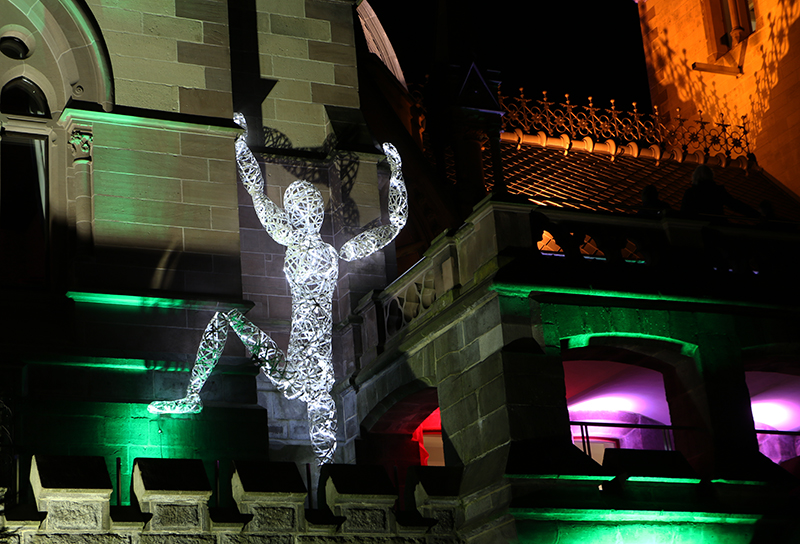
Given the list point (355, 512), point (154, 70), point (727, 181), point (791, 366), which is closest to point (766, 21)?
point (727, 181)

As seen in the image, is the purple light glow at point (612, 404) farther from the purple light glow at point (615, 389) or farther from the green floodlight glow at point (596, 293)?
the green floodlight glow at point (596, 293)

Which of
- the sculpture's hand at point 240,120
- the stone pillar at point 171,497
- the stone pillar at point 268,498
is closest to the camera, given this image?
the stone pillar at point 171,497

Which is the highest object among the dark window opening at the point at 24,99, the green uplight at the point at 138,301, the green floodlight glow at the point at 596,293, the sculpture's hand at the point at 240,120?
the dark window opening at the point at 24,99

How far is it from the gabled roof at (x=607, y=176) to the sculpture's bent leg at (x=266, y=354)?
11014mm

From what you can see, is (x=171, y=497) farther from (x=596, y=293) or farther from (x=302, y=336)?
(x=596, y=293)

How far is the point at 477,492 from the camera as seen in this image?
49.5 feet

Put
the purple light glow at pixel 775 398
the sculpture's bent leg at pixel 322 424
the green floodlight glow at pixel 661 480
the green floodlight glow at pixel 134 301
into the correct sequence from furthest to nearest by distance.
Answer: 1. the purple light glow at pixel 775 398
2. the sculpture's bent leg at pixel 322 424
3. the green floodlight glow at pixel 134 301
4. the green floodlight glow at pixel 661 480

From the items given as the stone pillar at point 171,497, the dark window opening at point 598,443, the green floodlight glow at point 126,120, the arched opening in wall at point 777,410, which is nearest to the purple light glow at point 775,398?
the arched opening in wall at point 777,410

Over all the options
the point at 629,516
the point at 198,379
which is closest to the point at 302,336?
the point at 198,379

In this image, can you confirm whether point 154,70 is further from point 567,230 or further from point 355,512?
point 355,512

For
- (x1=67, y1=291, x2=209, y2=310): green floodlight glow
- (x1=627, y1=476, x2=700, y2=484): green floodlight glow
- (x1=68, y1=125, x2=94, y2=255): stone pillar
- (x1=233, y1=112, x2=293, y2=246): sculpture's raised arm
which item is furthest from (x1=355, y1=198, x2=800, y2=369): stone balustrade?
(x1=68, y1=125, x2=94, y2=255): stone pillar

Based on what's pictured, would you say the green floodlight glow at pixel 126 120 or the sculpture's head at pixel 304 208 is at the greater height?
the green floodlight glow at pixel 126 120

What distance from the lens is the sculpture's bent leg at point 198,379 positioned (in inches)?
654

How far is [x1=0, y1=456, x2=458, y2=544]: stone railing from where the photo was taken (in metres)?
12.6
